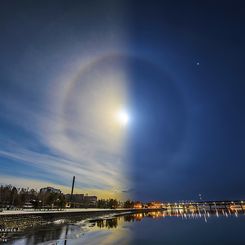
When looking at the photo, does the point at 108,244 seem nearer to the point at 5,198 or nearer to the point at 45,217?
the point at 45,217

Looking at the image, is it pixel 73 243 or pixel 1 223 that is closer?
pixel 73 243

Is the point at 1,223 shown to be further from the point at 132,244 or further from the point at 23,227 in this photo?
the point at 132,244

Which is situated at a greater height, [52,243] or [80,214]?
[80,214]

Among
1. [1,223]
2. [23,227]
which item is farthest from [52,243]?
[23,227]

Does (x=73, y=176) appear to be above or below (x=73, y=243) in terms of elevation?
above

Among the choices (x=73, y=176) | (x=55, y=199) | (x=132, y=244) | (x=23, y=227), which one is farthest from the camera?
(x=73, y=176)

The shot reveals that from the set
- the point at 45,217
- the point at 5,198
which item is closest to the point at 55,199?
the point at 5,198

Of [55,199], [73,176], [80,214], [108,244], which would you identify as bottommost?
[108,244]

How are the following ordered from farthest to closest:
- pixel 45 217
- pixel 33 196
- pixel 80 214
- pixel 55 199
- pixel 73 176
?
pixel 33 196
pixel 73 176
pixel 55 199
pixel 80 214
pixel 45 217

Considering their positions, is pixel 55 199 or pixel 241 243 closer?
pixel 241 243
